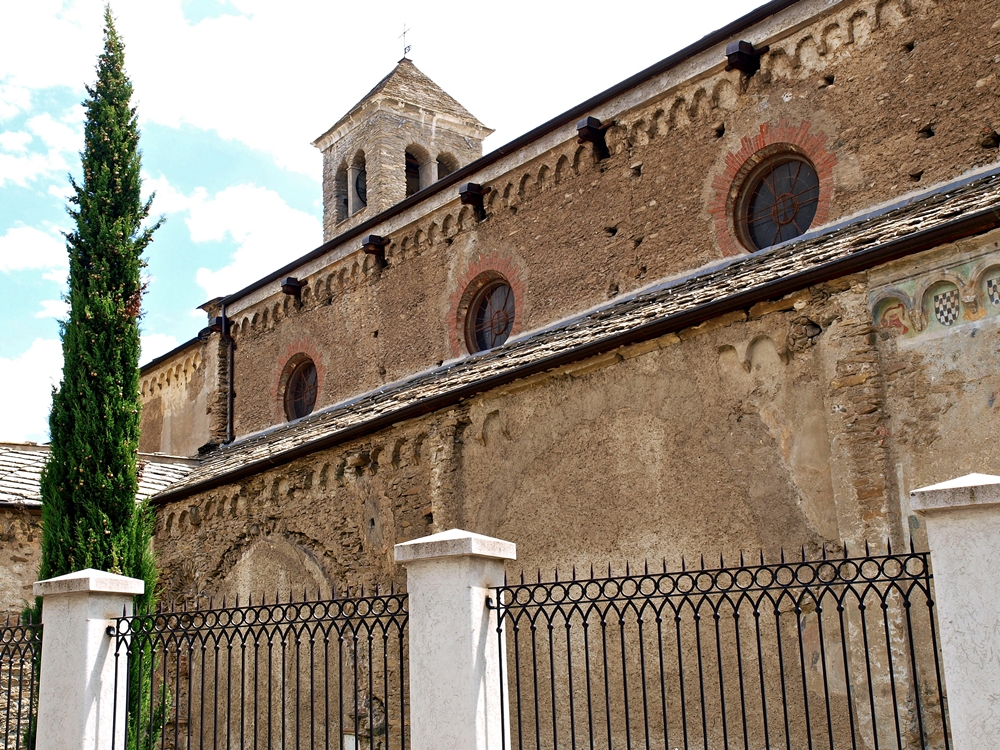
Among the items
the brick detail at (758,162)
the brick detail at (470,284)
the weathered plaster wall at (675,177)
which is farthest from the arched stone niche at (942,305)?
the brick detail at (470,284)

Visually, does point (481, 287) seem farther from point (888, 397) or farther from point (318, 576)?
point (888, 397)

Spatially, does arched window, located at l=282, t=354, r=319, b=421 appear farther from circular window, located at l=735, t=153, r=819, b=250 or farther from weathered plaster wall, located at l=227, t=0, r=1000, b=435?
circular window, located at l=735, t=153, r=819, b=250

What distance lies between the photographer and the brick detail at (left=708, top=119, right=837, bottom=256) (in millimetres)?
10812

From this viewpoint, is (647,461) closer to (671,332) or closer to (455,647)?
(671,332)

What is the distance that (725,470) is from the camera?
30.3 feet

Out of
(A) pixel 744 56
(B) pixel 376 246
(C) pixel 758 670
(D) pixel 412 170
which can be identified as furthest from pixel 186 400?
(C) pixel 758 670

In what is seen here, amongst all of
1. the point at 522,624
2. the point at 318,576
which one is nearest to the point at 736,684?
the point at 522,624

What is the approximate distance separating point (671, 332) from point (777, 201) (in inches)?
106

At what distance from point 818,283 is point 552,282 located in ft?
16.0

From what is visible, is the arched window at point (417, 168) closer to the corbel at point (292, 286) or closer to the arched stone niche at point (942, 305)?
the corbel at point (292, 286)

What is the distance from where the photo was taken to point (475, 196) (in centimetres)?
1444

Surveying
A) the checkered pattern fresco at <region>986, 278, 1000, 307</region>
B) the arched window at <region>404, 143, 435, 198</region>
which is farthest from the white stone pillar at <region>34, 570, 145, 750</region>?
the arched window at <region>404, 143, 435, 198</region>

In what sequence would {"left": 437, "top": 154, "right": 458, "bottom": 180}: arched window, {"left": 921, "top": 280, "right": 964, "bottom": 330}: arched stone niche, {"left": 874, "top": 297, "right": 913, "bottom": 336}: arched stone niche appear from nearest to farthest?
{"left": 921, "top": 280, "right": 964, "bottom": 330}: arched stone niche
{"left": 874, "top": 297, "right": 913, "bottom": 336}: arched stone niche
{"left": 437, "top": 154, "right": 458, "bottom": 180}: arched window

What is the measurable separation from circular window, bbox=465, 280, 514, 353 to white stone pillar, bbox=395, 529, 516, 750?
26.3 ft
